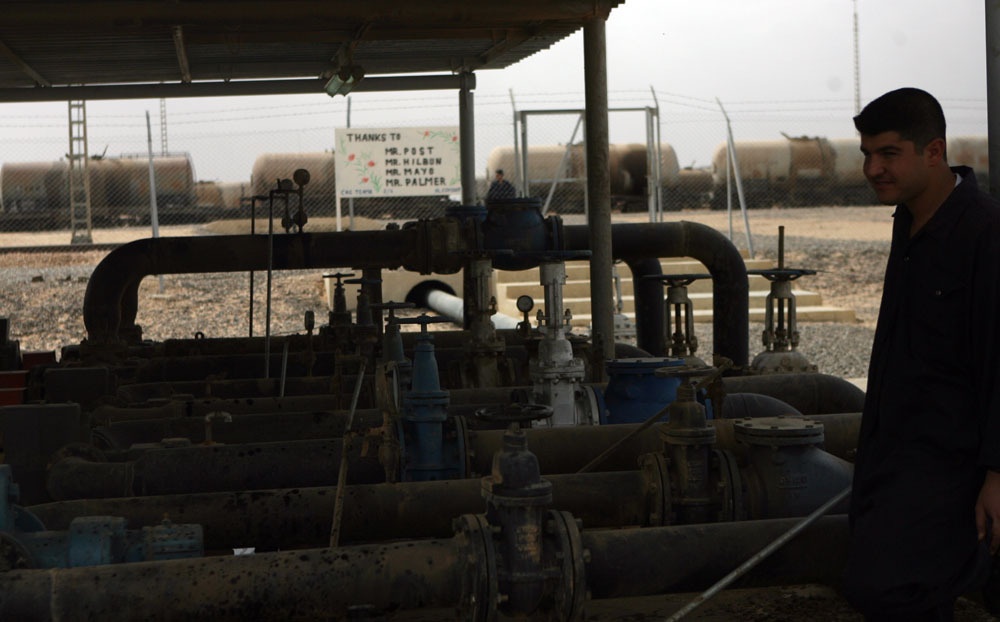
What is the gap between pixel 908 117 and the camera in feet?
8.96

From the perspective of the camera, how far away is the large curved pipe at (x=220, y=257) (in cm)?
722

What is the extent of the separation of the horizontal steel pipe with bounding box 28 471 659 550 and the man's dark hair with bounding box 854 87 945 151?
151 cm

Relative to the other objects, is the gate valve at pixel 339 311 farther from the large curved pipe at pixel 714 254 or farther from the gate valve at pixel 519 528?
the gate valve at pixel 519 528

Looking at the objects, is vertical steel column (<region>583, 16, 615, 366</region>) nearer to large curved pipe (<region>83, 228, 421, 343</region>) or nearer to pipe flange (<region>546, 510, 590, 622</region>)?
large curved pipe (<region>83, 228, 421, 343</region>)

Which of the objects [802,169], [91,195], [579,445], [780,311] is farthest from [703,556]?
[802,169]

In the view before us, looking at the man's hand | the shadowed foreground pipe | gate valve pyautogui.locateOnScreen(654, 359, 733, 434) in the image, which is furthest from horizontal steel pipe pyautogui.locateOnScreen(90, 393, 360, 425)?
the man's hand

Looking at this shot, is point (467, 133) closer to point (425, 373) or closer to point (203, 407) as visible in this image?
point (203, 407)

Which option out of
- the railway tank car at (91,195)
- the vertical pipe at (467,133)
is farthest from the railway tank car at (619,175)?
the vertical pipe at (467,133)

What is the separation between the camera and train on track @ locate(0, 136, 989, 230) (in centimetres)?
2806

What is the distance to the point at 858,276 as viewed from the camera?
19031 mm

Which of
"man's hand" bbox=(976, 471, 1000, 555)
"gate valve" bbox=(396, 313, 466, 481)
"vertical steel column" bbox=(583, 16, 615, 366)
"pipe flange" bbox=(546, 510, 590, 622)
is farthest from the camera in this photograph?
"vertical steel column" bbox=(583, 16, 615, 366)

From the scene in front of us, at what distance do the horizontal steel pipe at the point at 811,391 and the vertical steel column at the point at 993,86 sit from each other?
6.24ft

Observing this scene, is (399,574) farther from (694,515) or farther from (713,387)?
(713,387)

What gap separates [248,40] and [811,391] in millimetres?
4820
